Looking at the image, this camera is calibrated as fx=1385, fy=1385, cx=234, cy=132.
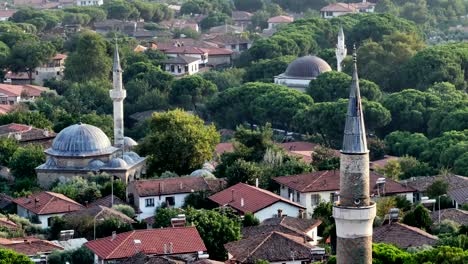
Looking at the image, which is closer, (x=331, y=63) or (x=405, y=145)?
(x=405, y=145)

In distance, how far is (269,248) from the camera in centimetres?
3325

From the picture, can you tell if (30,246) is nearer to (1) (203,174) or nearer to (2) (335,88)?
(1) (203,174)

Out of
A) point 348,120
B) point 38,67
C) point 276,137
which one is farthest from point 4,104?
point 348,120

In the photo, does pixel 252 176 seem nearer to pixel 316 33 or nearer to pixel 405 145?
pixel 405 145

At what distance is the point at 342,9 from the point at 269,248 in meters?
73.5

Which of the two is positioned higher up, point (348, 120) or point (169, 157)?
point (348, 120)

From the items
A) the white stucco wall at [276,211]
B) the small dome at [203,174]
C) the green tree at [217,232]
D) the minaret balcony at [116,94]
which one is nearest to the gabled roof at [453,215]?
the white stucco wall at [276,211]

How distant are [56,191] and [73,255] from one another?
29.5 feet

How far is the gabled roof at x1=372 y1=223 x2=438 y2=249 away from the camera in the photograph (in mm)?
33406

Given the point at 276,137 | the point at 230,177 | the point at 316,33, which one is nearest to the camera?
the point at 230,177

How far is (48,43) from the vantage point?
244 feet

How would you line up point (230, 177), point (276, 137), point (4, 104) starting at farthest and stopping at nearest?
point (4, 104) < point (276, 137) < point (230, 177)

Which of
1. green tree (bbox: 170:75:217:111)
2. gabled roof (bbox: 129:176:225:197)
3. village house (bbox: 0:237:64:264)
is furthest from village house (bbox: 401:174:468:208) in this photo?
green tree (bbox: 170:75:217:111)

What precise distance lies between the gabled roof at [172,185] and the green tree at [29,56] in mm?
31771
